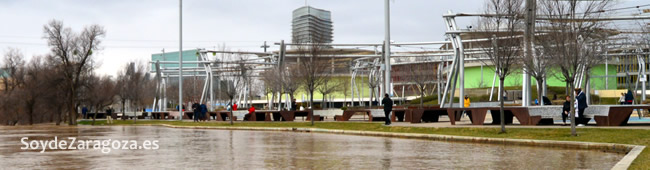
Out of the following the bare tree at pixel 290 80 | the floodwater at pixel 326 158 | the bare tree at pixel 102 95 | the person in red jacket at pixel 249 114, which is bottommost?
the floodwater at pixel 326 158

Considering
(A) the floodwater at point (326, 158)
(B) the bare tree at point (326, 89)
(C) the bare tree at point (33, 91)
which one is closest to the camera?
(A) the floodwater at point (326, 158)

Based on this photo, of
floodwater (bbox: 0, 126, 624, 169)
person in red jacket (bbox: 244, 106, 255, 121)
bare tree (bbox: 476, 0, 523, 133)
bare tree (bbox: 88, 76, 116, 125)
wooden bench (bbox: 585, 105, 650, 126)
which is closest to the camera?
floodwater (bbox: 0, 126, 624, 169)

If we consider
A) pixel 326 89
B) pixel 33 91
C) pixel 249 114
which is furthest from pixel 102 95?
pixel 249 114

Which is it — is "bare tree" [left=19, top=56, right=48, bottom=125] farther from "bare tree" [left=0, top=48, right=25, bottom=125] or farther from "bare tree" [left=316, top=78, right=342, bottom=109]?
"bare tree" [left=316, top=78, right=342, bottom=109]

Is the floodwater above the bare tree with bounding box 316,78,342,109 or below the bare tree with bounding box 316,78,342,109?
below

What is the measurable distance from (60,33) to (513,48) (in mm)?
35754

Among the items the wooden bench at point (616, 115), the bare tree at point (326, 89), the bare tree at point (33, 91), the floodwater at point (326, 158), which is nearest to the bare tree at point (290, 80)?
the bare tree at point (326, 89)

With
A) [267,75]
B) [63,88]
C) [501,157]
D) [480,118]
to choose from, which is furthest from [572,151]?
[267,75]

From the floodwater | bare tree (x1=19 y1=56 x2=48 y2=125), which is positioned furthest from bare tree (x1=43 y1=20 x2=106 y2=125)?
the floodwater

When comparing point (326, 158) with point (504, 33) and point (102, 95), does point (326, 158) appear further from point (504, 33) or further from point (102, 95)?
point (102, 95)

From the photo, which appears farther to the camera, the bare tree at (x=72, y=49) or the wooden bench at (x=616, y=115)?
the bare tree at (x=72, y=49)

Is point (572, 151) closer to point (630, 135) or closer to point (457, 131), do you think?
point (630, 135)

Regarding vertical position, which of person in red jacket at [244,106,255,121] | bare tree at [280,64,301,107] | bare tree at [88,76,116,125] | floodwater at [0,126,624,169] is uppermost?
bare tree at [280,64,301,107]

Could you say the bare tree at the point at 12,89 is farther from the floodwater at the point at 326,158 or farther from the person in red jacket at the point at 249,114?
the floodwater at the point at 326,158
